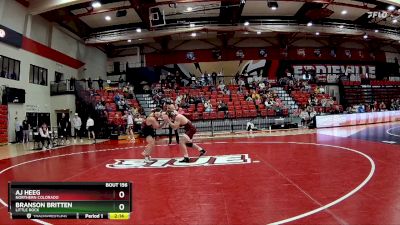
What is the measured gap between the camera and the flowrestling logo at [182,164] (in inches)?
317

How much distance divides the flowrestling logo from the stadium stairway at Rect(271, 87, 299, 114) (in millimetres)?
16703

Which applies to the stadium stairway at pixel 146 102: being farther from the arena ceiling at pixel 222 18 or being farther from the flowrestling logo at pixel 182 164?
the flowrestling logo at pixel 182 164

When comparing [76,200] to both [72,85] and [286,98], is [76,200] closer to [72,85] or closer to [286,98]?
[72,85]

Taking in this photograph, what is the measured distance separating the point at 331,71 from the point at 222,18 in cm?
1374

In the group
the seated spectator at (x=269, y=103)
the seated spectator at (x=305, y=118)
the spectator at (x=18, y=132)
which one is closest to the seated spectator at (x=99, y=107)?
the spectator at (x=18, y=132)

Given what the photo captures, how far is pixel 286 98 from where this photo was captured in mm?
26547

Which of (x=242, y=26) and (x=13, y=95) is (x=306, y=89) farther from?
(x=13, y=95)

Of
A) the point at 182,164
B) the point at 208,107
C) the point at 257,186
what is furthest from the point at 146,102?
the point at 257,186

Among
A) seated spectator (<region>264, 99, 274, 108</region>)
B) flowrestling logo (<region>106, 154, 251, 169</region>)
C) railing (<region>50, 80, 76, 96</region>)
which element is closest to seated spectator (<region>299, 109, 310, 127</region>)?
seated spectator (<region>264, 99, 274, 108</region>)

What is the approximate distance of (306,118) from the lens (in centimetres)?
2183

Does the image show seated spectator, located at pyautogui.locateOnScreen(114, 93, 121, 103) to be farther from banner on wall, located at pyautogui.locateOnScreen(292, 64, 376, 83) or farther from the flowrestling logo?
banner on wall, located at pyautogui.locateOnScreen(292, 64, 376, 83)

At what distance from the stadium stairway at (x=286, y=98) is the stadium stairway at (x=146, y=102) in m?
10.3

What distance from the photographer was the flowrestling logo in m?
8.05

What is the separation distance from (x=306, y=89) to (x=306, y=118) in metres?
7.21
